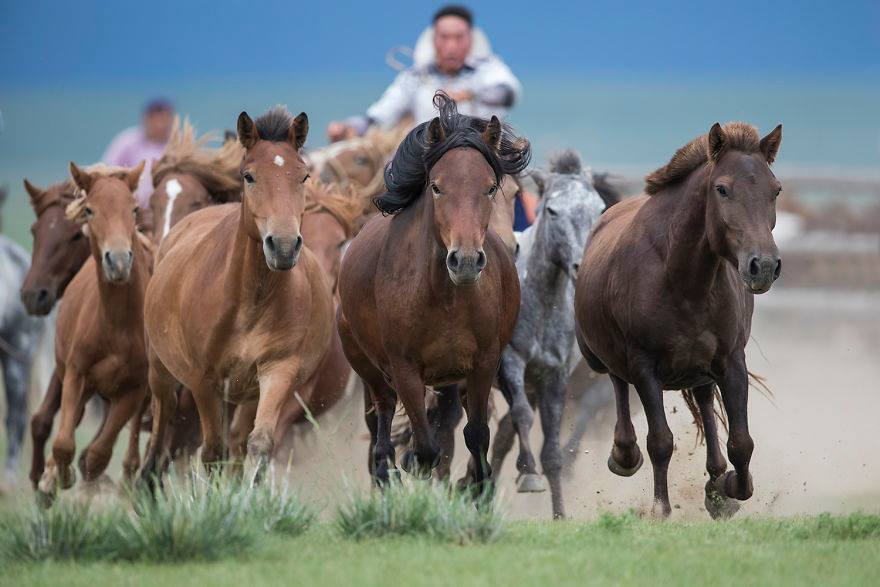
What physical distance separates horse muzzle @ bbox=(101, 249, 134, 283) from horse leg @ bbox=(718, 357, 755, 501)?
11.6 feet

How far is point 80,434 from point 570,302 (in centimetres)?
730

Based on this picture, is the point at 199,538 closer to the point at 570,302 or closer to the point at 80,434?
the point at 570,302

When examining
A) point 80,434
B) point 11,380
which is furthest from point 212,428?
point 80,434

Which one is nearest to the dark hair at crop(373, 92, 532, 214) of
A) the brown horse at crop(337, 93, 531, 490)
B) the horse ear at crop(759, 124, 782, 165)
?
the brown horse at crop(337, 93, 531, 490)

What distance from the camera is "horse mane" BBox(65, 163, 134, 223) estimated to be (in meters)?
9.70

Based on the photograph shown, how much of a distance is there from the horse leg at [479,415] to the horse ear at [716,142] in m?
1.42

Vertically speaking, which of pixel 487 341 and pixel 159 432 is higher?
pixel 487 341

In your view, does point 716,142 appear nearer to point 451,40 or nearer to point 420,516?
point 420,516

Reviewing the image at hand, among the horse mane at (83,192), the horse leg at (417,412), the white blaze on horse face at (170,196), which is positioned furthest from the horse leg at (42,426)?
the horse leg at (417,412)

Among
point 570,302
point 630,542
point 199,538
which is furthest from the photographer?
point 570,302

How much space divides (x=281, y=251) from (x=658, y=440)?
207cm

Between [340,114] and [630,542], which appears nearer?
[630,542]

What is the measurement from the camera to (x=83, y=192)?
968 cm

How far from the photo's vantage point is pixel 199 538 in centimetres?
609
